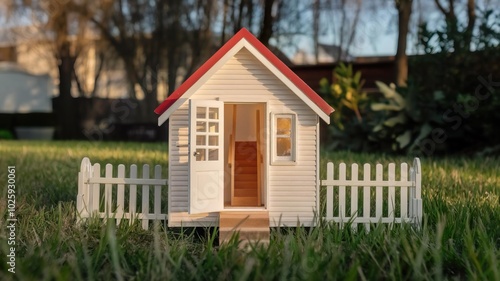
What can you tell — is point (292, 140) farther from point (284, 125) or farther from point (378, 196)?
point (378, 196)

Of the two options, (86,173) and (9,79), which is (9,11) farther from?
(86,173)

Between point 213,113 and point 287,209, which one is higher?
point 213,113

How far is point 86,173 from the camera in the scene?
5.91 m

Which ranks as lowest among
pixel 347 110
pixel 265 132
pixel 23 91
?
pixel 265 132

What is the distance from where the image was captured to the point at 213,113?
18.6ft

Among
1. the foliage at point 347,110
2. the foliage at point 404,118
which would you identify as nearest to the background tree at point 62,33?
the foliage at point 347,110

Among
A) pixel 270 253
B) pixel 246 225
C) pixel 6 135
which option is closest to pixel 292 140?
pixel 246 225

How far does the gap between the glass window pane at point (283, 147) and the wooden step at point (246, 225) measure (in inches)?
20.5

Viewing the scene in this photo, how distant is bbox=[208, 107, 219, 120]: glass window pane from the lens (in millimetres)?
5609

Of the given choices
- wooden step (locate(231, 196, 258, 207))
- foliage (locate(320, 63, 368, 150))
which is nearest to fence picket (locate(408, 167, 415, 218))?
wooden step (locate(231, 196, 258, 207))

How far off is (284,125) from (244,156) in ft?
3.27

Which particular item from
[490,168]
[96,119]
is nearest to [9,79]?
[96,119]

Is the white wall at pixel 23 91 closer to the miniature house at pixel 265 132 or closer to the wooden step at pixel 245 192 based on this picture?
the wooden step at pixel 245 192

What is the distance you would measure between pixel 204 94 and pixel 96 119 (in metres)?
23.5
